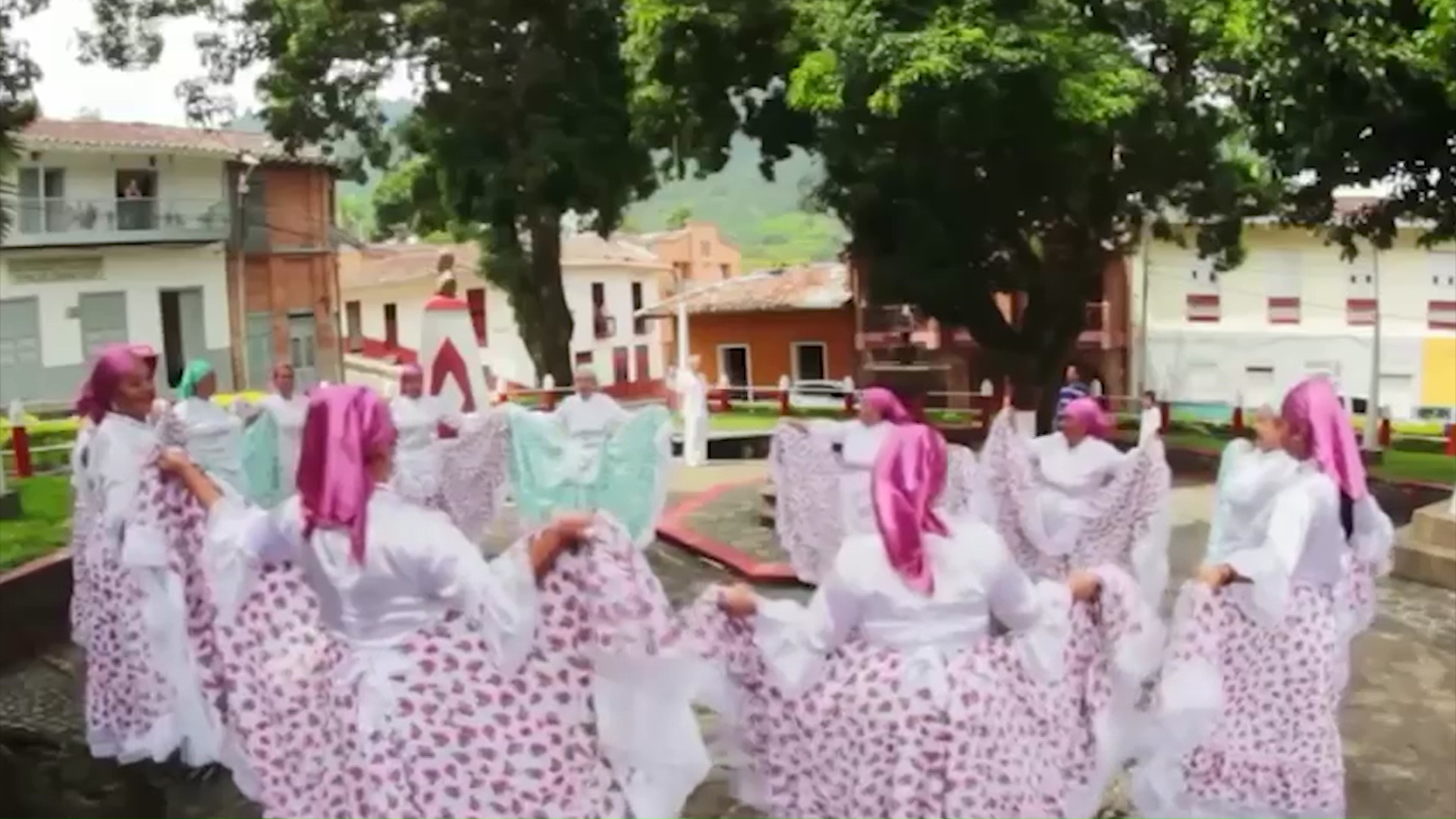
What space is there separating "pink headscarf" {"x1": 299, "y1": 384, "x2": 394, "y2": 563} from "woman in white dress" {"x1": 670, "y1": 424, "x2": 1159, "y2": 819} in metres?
0.82

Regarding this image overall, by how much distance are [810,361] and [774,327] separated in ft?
1.85

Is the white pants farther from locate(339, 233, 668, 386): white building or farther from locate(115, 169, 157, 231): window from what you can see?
locate(115, 169, 157, 231): window

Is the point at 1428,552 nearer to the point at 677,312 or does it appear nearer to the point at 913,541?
the point at 913,541

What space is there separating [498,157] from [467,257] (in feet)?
19.5

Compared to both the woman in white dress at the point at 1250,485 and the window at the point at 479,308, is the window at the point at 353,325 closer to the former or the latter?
the window at the point at 479,308

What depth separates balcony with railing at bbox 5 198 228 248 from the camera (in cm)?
1652

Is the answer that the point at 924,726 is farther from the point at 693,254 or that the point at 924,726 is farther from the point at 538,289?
the point at 693,254

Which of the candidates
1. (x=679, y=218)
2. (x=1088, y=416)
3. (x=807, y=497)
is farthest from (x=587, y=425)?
(x=679, y=218)

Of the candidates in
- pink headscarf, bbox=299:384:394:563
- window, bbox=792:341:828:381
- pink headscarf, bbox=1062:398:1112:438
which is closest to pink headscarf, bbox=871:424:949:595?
pink headscarf, bbox=299:384:394:563

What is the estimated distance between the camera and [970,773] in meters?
3.58

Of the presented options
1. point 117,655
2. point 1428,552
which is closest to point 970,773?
point 117,655

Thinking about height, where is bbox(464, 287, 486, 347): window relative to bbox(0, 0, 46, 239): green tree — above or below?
below

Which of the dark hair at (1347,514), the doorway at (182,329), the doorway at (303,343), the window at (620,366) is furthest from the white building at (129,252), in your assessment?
the dark hair at (1347,514)

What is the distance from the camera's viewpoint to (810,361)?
1889 centimetres
